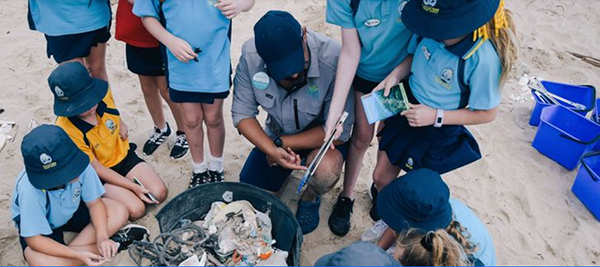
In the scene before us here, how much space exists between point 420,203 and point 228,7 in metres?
1.34

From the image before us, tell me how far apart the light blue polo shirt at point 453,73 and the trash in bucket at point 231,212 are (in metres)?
0.91

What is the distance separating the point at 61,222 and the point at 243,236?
0.94m

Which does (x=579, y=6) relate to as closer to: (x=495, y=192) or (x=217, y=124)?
(x=495, y=192)

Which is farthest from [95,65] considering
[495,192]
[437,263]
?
[495,192]

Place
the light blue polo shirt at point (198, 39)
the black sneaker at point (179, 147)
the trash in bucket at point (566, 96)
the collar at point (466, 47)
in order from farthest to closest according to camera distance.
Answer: the trash in bucket at point (566, 96) → the black sneaker at point (179, 147) → the light blue polo shirt at point (198, 39) → the collar at point (466, 47)

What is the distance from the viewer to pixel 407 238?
1913 mm

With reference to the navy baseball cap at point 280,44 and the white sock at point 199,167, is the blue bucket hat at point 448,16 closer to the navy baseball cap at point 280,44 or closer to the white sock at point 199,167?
the navy baseball cap at point 280,44

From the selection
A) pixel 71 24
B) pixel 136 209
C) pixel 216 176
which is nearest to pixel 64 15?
pixel 71 24

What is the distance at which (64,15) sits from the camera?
277 centimetres

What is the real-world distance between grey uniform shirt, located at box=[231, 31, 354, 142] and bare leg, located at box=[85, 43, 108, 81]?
1.12 m

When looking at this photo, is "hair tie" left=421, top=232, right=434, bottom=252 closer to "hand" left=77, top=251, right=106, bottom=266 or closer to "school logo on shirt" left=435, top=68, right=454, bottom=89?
"school logo on shirt" left=435, top=68, right=454, bottom=89

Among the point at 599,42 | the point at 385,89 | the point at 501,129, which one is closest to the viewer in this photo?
the point at 385,89

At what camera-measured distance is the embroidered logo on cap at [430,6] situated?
1.93m

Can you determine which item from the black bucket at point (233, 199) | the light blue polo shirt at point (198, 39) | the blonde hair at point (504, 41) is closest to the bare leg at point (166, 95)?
the light blue polo shirt at point (198, 39)
